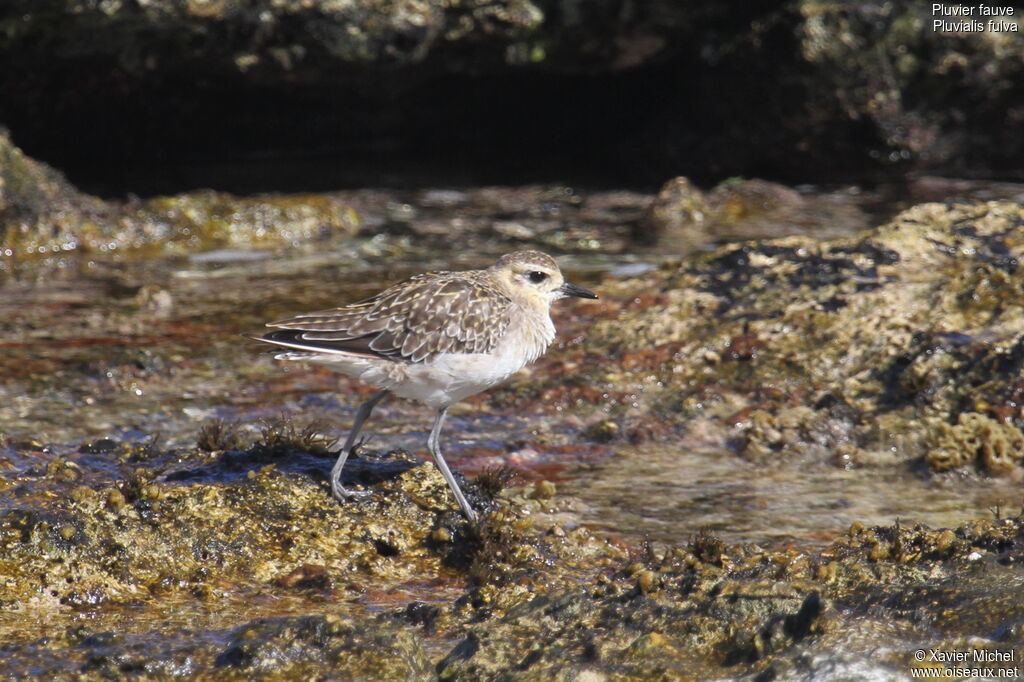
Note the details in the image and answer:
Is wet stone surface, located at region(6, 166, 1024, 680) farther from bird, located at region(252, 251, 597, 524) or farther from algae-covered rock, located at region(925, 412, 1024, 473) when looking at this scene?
bird, located at region(252, 251, 597, 524)

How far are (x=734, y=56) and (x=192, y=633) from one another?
1530 cm

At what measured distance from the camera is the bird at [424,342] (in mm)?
7238

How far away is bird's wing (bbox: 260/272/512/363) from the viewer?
7324mm

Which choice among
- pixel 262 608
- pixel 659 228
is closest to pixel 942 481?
pixel 262 608

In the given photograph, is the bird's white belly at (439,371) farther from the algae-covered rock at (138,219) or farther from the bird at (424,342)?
the algae-covered rock at (138,219)

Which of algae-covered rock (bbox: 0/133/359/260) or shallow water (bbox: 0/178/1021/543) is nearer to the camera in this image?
shallow water (bbox: 0/178/1021/543)

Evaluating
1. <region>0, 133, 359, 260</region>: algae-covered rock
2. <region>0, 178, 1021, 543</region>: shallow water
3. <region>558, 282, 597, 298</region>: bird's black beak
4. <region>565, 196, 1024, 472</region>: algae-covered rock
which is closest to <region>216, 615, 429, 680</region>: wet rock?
<region>0, 178, 1021, 543</region>: shallow water

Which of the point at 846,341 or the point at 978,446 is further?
the point at 846,341

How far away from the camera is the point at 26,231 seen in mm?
15008

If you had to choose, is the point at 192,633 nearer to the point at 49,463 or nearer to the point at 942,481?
the point at 49,463

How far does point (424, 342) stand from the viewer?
→ 744 centimetres

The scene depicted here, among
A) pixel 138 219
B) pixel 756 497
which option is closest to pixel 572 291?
pixel 756 497

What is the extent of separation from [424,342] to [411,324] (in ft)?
0.55

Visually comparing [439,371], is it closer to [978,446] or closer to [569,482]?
[569,482]
